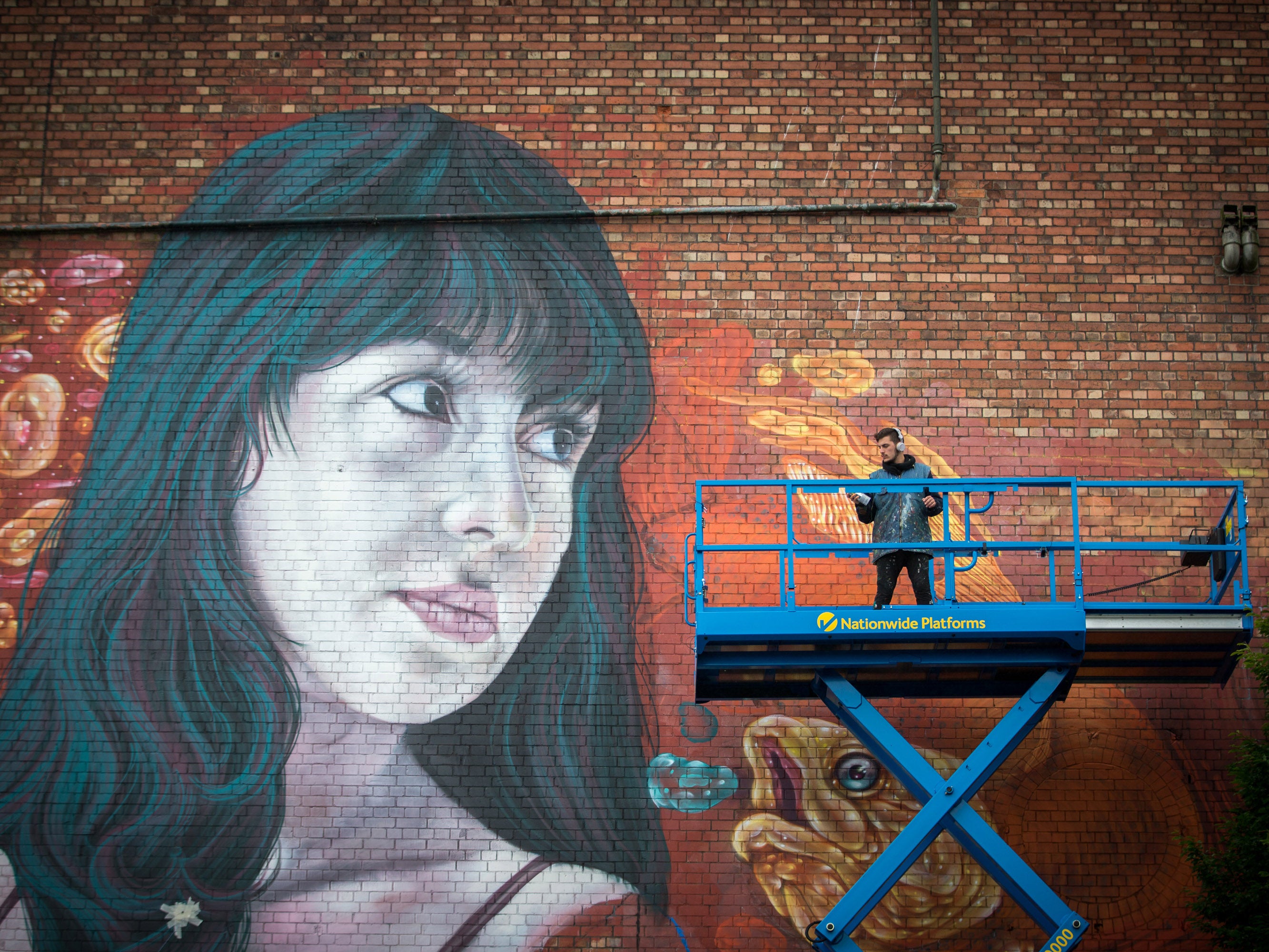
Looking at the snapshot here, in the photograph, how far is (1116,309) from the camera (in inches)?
364

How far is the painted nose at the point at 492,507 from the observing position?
8.93 m

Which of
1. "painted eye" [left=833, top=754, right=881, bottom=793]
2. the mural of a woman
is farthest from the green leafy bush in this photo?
the mural of a woman

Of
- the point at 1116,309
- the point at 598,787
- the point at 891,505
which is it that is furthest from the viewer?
the point at 1116,309

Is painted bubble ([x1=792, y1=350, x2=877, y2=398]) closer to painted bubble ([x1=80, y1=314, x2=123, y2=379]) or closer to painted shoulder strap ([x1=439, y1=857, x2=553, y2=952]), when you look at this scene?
painted shoulder strap ([x1=439, y1=857, x2=553, y2=952])

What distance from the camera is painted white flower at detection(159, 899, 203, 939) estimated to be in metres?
8.45

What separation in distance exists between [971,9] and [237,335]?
7098 millimetres

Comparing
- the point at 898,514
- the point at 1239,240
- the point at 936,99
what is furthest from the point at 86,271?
the point at 1239,240

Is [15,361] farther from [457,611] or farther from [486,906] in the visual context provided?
[486,906]

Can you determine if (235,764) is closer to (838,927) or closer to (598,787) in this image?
(598,787)

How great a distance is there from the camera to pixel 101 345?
30.6 feet

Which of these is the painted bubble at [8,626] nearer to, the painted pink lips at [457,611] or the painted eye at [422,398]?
the painted pink lips at [457,611]

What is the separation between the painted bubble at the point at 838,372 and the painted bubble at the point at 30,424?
6354mm

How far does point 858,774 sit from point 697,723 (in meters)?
1.33

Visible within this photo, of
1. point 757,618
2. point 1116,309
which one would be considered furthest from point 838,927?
point 1116,309
